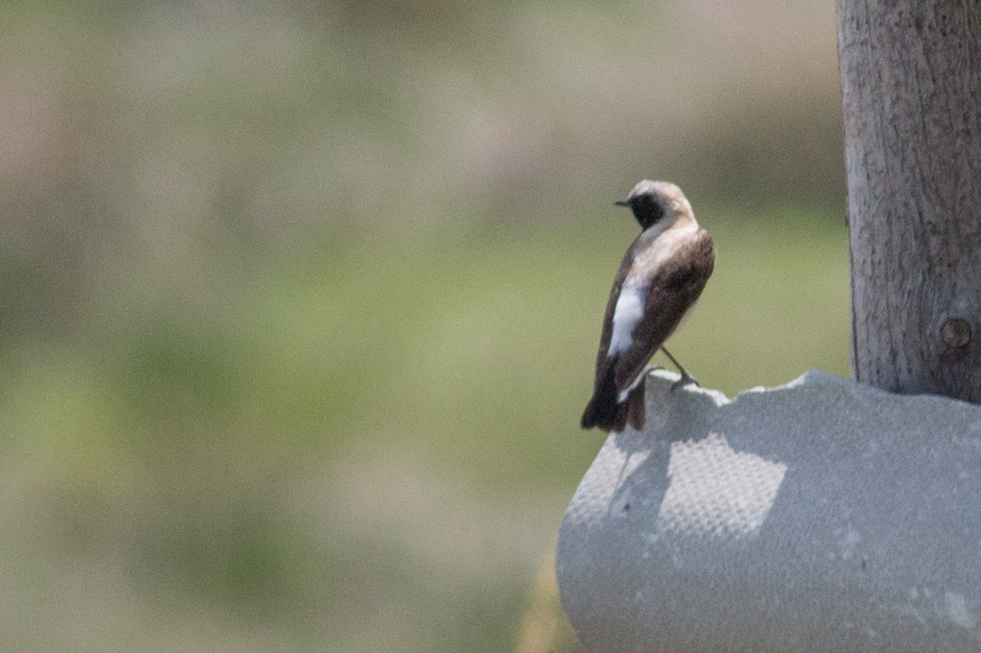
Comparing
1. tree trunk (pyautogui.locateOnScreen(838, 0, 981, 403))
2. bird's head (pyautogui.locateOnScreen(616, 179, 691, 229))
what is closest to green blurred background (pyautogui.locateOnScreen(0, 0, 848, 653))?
bird's head (pyautogui.locateOnScreen(616, 179, 691, 229))

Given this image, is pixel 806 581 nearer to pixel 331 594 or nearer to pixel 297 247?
pixel 331 594

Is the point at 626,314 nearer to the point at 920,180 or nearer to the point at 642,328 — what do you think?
the point at 642,328

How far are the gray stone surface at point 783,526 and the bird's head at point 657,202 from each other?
1.54ft

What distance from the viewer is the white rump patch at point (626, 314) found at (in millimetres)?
2357

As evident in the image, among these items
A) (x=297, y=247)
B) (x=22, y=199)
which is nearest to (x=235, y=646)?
(x=297, y=247)

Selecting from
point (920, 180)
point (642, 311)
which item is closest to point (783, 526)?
point (642, 311)

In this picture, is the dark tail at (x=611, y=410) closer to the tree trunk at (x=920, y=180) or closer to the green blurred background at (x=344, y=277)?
the tree trunk at (x=920, y=180)

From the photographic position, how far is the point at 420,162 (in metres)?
7.04

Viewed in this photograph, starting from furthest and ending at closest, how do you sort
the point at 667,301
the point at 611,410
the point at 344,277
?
the point at 344,277, the point at 667,301, the point at 611,410

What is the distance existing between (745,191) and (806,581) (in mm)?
4886

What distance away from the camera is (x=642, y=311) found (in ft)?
7.84

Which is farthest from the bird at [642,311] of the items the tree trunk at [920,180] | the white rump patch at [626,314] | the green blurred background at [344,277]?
the green blurred background at [344,277]

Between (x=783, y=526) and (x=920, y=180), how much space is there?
616mm

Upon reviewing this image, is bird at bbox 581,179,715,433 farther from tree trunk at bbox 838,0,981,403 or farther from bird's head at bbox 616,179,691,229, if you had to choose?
tree trunk at bbox 838,0,981,403
